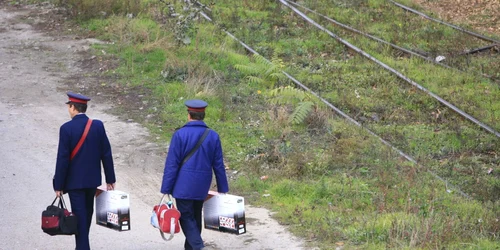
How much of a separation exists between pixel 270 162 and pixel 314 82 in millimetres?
4570

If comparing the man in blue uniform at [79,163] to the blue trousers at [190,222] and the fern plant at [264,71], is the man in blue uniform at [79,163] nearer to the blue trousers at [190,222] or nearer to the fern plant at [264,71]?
the blue trousers at [190,222]

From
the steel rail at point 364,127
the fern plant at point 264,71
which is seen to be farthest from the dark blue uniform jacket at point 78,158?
the fern plant at point 264,71

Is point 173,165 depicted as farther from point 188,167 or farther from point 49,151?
point 49,151

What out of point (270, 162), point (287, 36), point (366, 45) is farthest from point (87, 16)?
point (270, 162)

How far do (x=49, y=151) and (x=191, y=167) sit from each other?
4.92 m

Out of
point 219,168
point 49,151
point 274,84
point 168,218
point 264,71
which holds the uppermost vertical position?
point 219,168

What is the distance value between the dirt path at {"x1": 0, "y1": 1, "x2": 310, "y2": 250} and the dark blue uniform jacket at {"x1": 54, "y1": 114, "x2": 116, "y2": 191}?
111cm

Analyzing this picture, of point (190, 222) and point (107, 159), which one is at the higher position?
point (107, 159)

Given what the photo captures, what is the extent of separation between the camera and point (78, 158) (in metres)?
7.39

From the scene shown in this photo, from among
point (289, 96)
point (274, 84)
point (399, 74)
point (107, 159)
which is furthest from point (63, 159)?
point (399, 74)

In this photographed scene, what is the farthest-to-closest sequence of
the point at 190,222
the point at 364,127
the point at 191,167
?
the point at 364,127 < the point at 190,222 < the point at 191,167

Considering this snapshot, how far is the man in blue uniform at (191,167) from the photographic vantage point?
7.37 meters

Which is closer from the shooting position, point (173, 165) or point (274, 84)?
point (173, 165)

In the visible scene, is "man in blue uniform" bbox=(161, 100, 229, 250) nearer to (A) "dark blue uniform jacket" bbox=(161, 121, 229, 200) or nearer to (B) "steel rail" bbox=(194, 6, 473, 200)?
(A) "dark blue uniform jacket" bbox=(161, 121, 229, 200)
